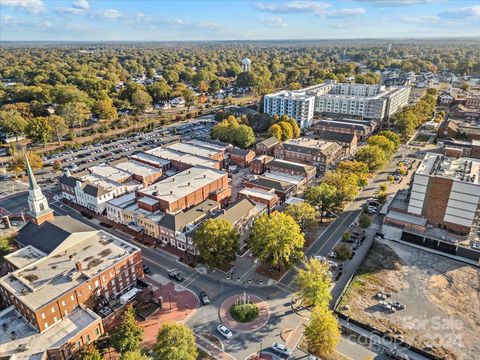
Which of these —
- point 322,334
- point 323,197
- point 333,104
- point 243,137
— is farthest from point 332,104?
point 322,334

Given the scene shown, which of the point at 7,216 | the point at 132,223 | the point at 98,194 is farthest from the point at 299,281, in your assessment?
the point at 7,216

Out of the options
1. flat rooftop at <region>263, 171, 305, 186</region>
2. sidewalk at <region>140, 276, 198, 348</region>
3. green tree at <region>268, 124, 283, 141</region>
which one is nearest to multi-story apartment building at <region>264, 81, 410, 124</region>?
green tree at <region>268, 124, 283, 141</region>

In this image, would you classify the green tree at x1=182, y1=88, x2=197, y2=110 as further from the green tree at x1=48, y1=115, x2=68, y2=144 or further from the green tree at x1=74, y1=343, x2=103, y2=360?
the green tree at x1=74, y1=343, x2=103, y2=360

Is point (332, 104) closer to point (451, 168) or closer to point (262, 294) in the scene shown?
point (451, 168)

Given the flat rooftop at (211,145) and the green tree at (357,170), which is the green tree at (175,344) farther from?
the flat rooftop at (211,145)

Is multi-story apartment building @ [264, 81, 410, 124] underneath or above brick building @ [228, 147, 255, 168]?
above
